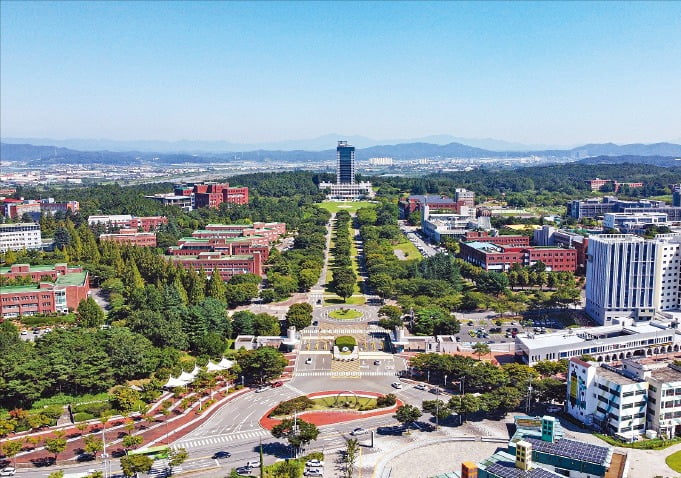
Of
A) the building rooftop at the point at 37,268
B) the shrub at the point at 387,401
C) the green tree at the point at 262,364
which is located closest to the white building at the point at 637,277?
the shrub at the point at 387,401

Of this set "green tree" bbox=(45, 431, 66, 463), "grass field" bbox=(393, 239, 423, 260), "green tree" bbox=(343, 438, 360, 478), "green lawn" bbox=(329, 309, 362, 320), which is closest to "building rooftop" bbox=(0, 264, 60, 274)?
"green lawn" bbox=(329, 309, 362, 320)

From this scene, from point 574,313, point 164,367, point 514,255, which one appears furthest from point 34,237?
point 574,313

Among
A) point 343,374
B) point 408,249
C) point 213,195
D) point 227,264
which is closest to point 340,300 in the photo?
point 227,264

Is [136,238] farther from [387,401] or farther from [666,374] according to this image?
[666,374]

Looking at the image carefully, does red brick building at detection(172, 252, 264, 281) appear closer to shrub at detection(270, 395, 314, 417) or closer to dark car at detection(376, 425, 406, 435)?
shrub at detection(270, 395, 314, 417)

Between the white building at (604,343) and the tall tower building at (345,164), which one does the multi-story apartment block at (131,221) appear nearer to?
the white building at (604,343)

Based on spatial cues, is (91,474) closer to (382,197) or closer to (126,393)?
(126,393)
